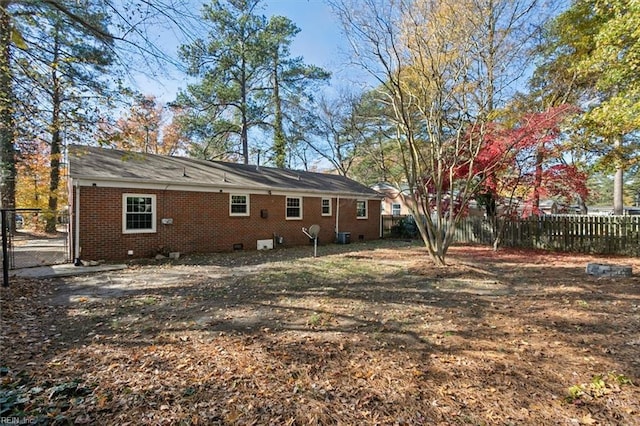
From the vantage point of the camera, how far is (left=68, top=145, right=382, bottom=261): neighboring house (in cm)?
933

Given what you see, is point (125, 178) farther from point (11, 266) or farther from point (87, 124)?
point (87, 124)

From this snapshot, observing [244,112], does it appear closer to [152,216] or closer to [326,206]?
[326,206]

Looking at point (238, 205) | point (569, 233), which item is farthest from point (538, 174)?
point (238, 205)

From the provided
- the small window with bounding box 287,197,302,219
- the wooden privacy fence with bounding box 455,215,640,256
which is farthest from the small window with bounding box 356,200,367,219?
the wooden privacy fence with bounding box 455,215,640,256

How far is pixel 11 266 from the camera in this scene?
8.07 metres

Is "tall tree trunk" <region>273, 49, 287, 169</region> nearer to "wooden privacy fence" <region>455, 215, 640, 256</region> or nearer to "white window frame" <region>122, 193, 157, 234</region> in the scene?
"white window frame" <region>122, 193, 157, 234</region>

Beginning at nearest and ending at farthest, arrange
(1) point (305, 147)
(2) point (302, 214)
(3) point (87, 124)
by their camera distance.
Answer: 1. (3) point (87, 124)
2. (2) point (302, 214)
3. (1) point (305, 147)

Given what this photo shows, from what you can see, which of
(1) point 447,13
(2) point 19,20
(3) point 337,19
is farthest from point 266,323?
(1) point 447,13

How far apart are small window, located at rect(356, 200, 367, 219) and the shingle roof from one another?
48 cm

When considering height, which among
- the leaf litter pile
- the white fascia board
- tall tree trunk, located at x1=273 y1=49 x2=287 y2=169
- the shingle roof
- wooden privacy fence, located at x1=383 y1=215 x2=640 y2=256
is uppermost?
tall tree trunk, located at x1=273 y1=49 x2=287 y2=169

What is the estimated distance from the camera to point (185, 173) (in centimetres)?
1170

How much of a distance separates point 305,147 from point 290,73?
568cm

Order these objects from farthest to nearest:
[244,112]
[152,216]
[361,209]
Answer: [244,112]
[361,209]
[152,216]

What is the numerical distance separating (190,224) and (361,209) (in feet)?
29.8
